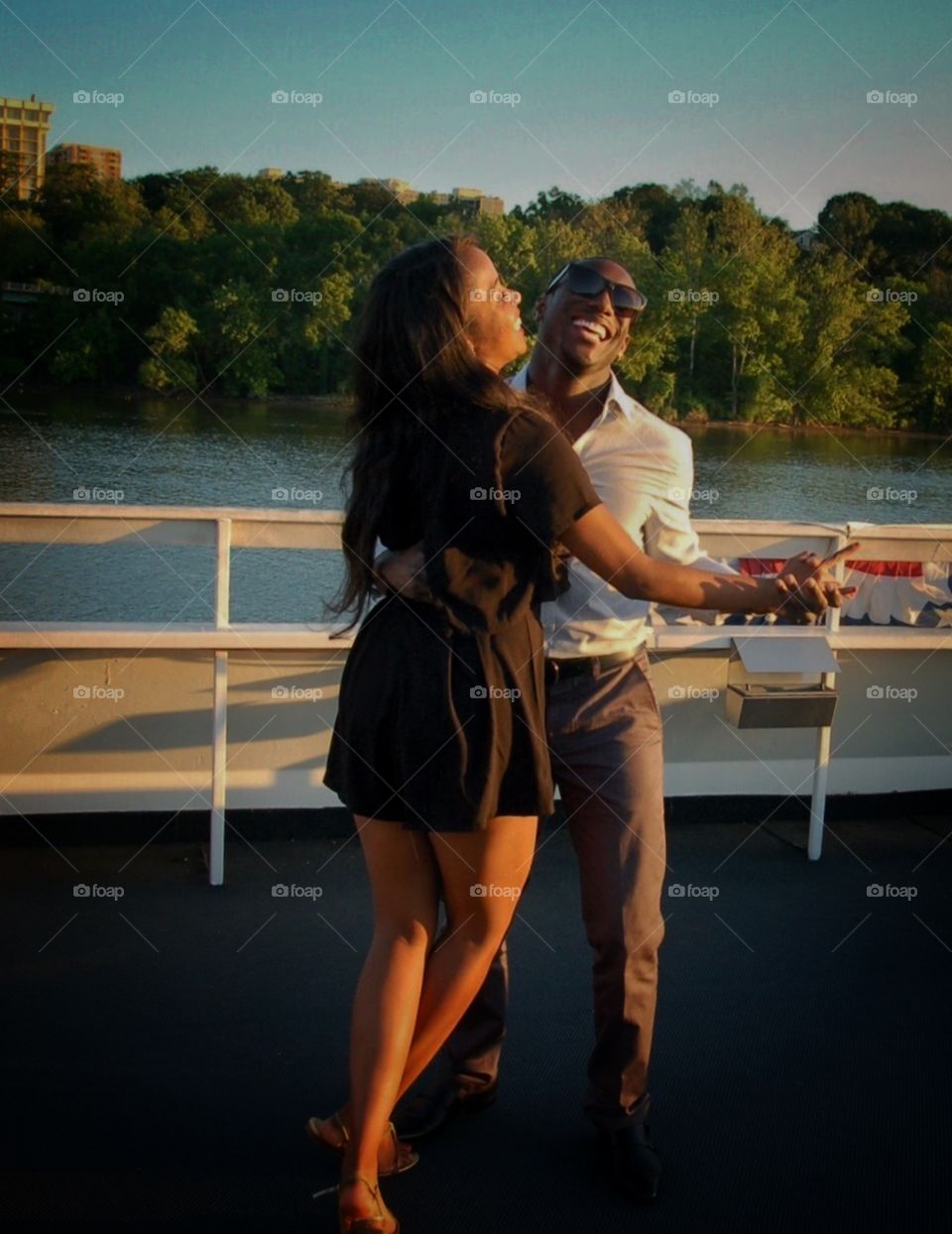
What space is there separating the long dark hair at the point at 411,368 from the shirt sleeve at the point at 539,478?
4 centimetres

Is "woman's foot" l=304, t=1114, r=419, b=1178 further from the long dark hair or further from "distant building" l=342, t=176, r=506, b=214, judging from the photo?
"distant building" l=342, t=176, r=506, b=214

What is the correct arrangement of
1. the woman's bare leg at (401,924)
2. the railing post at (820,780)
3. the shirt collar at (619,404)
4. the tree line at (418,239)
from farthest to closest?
the tree line at (418,239) → the railing post at (820,780) → the shirt collar at (619,404) → the woman's bare leg at (401,924)

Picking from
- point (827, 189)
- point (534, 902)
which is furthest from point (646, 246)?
point (534, 902)

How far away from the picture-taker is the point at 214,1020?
89.3 inches

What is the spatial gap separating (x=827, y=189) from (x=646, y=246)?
183 cm

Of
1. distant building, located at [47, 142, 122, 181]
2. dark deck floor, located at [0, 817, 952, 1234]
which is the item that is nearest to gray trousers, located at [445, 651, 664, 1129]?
dark deck floor, located at [0, 817, 952, 1234]

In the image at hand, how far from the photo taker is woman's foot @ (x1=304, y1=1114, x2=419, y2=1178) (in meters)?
1.71

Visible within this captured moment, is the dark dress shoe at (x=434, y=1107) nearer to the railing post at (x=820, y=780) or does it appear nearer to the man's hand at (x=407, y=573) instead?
the man's hand at (x=407, y=573)

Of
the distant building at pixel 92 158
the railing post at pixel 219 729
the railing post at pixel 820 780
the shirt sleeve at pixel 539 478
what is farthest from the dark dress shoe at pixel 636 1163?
the distant building at pixel 92 158

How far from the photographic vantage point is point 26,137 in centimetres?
739

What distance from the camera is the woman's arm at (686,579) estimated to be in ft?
4.93

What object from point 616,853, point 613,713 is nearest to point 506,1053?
point 616,853

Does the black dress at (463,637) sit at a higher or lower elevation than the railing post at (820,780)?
higher

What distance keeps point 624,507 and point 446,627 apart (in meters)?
0.45
